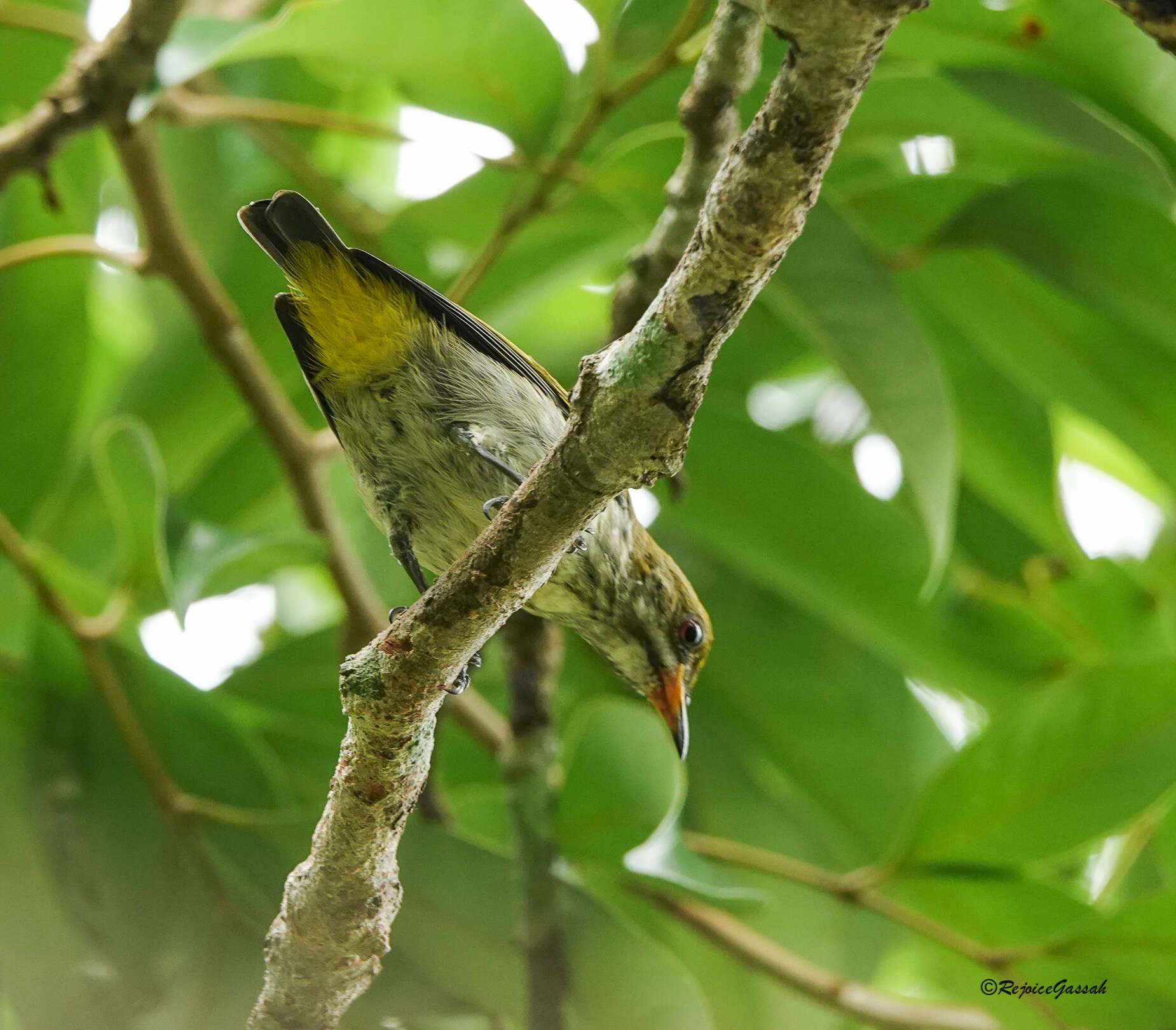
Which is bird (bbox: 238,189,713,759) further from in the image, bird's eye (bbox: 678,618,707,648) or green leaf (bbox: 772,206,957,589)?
green leaf (bbox: 772,206,957,589)

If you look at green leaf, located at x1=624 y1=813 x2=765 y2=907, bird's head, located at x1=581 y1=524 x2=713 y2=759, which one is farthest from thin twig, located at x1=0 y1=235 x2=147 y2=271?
green leaf, located at x1=624 y1=813 x2=765 y2=907

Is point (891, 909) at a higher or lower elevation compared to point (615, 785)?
lower

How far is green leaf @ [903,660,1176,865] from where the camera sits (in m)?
2.81

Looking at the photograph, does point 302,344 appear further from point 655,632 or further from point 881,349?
point 881,349

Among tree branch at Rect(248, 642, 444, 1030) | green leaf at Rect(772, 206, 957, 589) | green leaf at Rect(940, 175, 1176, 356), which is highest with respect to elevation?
green leaf at Rect(940, 175, 1176, 356)

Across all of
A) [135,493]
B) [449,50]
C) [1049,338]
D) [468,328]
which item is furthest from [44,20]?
[1049,338]

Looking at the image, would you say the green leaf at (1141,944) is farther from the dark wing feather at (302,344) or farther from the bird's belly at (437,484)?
the dark wing feather at (302,344)

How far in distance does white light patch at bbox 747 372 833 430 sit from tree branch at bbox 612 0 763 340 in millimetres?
1500

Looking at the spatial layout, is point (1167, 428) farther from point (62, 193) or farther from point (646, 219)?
point (62, 193)

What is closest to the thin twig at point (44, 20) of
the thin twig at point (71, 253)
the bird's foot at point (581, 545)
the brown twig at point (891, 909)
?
the thin twig at point (71, 253)

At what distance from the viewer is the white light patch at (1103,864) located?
3.53 m

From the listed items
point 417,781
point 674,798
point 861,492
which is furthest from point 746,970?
point 417,781

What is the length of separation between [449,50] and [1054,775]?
2165 millimetres

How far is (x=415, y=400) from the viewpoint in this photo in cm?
262
